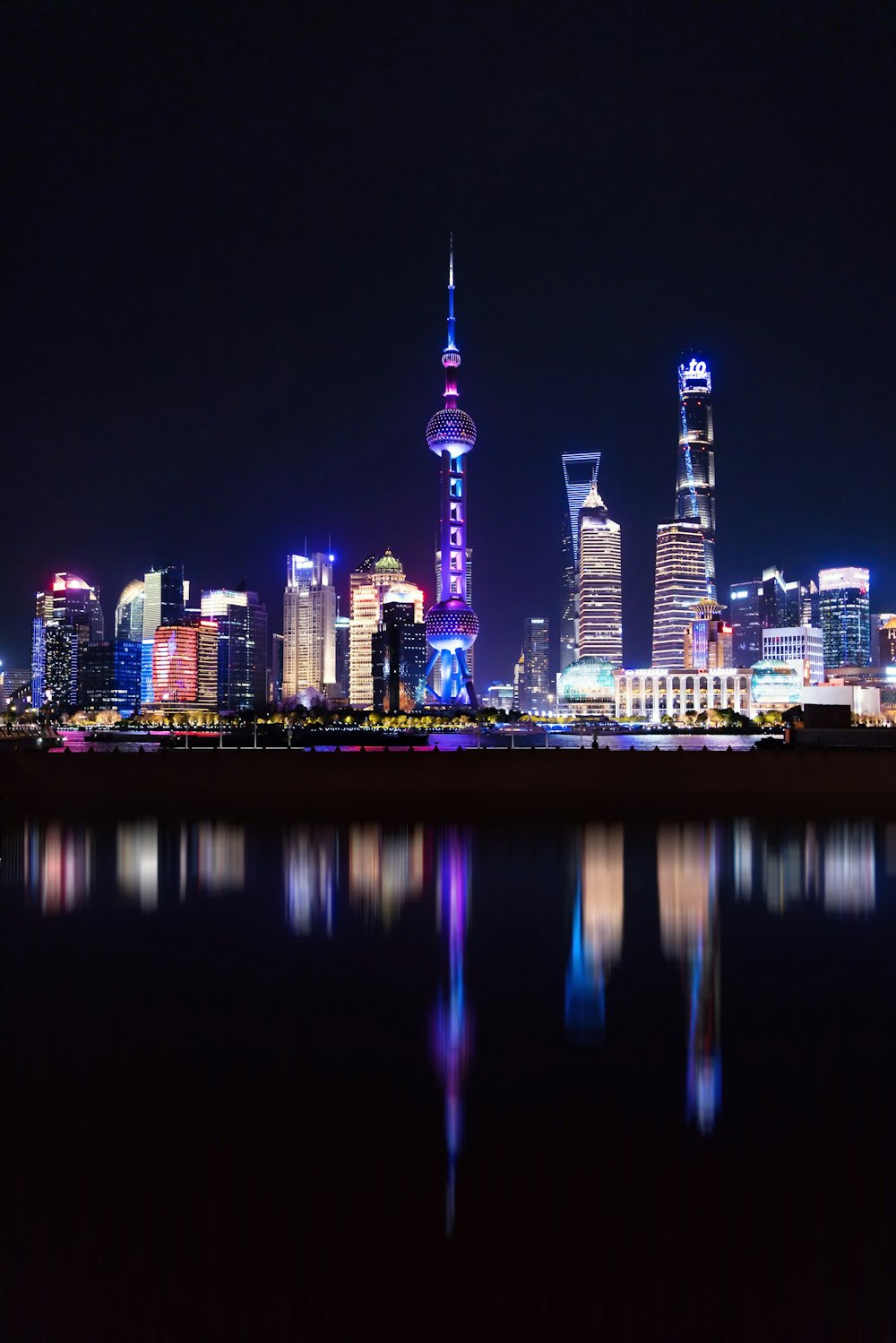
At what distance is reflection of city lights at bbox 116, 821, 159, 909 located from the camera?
13422mm

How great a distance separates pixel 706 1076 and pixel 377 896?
7020 millimetres

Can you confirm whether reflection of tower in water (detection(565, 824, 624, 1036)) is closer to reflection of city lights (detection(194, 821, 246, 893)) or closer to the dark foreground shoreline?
reflection of city lights (detection(194, 821, 246, 893))

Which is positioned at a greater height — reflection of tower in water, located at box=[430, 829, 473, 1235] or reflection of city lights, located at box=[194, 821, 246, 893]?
reflection of tower in water, located at box=[430, 829, 473, 1235]

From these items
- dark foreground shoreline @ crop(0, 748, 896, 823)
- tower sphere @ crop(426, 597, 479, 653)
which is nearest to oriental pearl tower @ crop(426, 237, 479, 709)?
tower sphere @ crop(426, 597, 479, 653)

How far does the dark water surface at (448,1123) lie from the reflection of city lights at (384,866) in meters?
0.80

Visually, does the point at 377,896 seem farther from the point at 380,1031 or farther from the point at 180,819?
the point at 180,819

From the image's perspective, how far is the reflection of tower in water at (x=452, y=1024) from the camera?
5387 mm

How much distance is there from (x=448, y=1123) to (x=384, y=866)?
9.86m

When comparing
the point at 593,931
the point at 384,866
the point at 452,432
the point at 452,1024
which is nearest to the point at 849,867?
the point at 593,931

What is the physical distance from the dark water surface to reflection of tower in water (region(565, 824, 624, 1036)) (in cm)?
6

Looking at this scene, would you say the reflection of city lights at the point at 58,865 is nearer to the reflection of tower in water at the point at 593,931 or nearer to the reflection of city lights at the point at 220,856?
the reflection of city lights at the point at 220,856

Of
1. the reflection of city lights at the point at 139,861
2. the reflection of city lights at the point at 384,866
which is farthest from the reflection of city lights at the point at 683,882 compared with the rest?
the reflection of city lights at the point at 139,861

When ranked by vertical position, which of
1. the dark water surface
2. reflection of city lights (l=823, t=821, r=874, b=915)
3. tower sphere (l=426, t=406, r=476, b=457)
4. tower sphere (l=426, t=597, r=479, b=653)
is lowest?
reflection of city lights (l=823, t=821, r=874, b=915)

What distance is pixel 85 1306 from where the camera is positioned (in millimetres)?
4000
